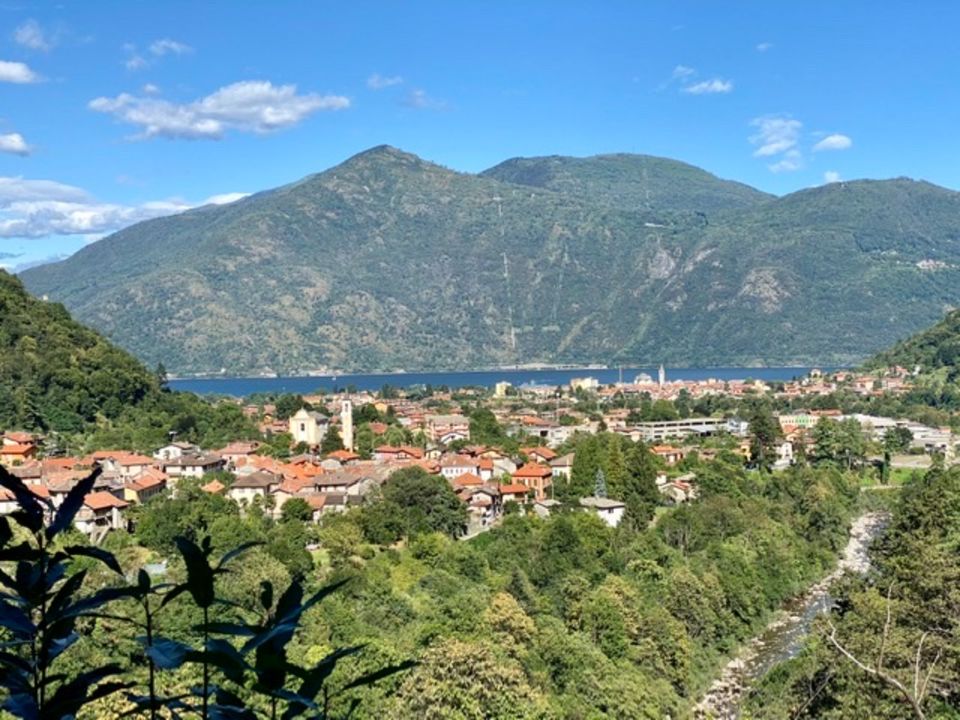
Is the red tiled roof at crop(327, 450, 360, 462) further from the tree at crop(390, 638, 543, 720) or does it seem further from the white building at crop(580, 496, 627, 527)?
the tree at crop(390, 638, 543, 720)

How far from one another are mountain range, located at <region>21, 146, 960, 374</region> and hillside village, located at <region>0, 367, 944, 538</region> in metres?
74.6

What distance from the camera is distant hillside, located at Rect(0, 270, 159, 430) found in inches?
1304

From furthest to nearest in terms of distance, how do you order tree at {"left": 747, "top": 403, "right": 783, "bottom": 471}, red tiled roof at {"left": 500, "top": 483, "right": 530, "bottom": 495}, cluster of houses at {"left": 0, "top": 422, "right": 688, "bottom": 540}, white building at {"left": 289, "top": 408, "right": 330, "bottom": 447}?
1. white building at {"left": 289, "top": 408, "right": 330, "bottom": 447}
2. tree at {"left": 747, "top": 403, "right": 783, "bottom": 471}
3. red tiled roof at {"left": 500, "top": 483, "right": 530, "bottom": 495}
4. cluster of houses at {"left": 0, "top": 422, "right": 688, "bottom": 540}

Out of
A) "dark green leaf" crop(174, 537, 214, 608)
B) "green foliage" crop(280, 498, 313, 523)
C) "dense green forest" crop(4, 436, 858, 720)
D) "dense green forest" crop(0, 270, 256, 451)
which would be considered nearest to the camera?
"dark green leaf" crop(174, 537, 214, 608)

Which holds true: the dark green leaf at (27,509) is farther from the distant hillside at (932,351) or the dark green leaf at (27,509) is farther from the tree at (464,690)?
the distant hillside at (932,351)

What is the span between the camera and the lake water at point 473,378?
4090 inches

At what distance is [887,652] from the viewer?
386 inches

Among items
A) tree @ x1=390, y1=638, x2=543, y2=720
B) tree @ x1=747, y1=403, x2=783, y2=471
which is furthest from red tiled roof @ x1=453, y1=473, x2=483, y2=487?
tree @ x1=390, y1=638, x2=543, y2=720

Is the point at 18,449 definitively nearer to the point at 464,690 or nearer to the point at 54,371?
the point at 54,371

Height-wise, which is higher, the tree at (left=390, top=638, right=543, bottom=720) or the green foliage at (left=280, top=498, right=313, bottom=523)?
the tree at (left=390, top=638, right=543, bottom=720)

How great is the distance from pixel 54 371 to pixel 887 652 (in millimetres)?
31741

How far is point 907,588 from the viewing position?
505 inches

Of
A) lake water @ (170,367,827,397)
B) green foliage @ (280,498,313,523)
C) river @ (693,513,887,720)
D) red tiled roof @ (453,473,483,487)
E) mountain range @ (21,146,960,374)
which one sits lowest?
river @ (693,513,887,720)

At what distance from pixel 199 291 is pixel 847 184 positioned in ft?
363
